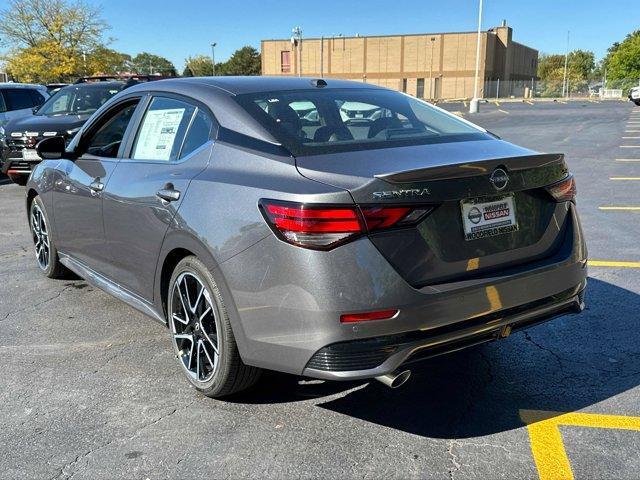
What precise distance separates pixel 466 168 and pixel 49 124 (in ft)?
31.3

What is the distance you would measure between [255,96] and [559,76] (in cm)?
11153

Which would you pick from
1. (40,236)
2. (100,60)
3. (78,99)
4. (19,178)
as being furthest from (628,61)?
(40,236)

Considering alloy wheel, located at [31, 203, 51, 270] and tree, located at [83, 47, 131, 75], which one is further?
tree, located at [83, 47, 131, 75]

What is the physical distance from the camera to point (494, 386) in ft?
11.1

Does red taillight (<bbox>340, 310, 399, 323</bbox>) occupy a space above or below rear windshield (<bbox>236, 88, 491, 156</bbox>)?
below

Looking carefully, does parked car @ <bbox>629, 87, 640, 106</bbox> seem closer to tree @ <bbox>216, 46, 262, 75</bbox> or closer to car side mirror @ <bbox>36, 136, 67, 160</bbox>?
car side mirror @ <bbox>36, 136, 67, 160</bbox>

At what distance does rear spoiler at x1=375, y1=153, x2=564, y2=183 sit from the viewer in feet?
8.40

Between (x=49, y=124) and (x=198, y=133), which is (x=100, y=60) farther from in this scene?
(x=198, y=133)

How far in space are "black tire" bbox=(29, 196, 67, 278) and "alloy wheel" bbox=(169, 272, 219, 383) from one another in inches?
88.1

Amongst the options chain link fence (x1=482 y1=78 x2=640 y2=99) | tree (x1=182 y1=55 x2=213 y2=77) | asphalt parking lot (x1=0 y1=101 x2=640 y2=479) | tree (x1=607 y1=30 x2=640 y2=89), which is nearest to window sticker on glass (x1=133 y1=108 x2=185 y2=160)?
asphalt parking lot (x1=0 y1=101 x2=640 y2=479)

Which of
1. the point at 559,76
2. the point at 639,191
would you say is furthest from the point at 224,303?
the point at 559,76

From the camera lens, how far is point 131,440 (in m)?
2.90

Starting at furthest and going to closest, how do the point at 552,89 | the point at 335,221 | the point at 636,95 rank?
the point at 552,89 → the point at 636,95 → the point at 335,221

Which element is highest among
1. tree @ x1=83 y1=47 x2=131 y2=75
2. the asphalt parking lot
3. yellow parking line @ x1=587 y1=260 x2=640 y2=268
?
tree @ x1=83 y1=47 x2=131 y2=75
